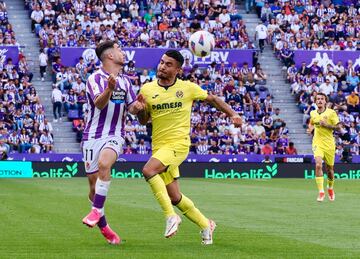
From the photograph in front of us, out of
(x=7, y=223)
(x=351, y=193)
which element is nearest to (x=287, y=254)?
(x=7, y=223)

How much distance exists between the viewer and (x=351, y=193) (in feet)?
88.7

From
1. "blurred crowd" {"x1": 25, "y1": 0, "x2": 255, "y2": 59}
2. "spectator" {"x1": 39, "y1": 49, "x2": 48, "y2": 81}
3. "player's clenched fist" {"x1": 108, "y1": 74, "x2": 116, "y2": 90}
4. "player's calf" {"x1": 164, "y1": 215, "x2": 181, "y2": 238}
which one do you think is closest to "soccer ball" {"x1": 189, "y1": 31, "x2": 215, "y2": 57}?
"player's clenched fist" {"x1": 108, "y1": 74, "x2": 116, "y2": 90}

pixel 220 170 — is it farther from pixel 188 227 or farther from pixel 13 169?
pixel 188 227

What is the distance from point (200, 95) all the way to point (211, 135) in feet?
96.2

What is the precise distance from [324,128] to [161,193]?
13.2 m

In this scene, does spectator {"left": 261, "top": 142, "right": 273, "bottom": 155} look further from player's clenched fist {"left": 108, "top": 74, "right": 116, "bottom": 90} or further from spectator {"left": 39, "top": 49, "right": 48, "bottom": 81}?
player's clenched fist {"left": 108, "top": 74, "right": 116, "bottom": 90}

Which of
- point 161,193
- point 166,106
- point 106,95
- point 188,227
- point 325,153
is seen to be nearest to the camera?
point 106,95

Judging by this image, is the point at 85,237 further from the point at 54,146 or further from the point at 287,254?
the point at 54,146

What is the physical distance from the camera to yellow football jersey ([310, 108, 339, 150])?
24.7m

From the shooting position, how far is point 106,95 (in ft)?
40.0

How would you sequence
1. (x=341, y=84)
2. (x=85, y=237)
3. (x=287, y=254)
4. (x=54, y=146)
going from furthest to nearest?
(x=341, y=84)
(x=54, y=146)
(x=85, y=237)
(x=287, y=254)

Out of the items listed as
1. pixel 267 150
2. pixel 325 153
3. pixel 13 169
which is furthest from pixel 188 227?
pixel 267 150

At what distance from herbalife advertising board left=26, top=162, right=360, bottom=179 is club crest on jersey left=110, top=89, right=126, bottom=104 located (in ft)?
85.9

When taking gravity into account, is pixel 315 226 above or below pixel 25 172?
above
